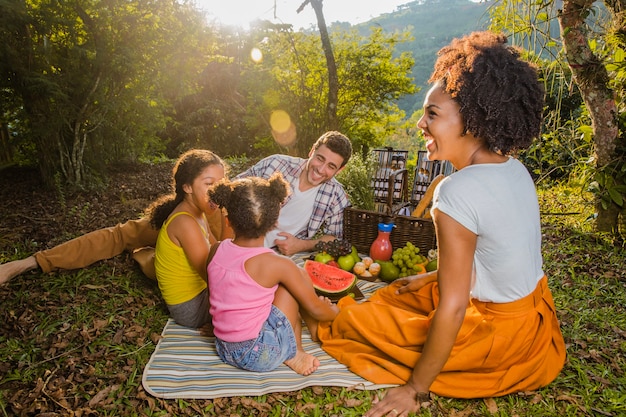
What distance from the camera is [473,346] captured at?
2.08 metres

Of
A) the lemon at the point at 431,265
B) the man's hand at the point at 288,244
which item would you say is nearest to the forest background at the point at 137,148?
the lemon at the point at 431,265

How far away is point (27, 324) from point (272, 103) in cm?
1027

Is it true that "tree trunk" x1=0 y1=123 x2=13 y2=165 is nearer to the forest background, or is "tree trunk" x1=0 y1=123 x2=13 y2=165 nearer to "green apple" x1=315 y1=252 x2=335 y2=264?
the forest background

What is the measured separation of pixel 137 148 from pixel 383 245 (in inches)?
284

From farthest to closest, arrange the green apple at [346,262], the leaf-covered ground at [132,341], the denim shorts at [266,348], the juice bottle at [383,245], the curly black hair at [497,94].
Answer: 1. the juice bottle at [383,245]
2. the green apple at [346,262]
3. the denim shorts at [266,348]
4. the leaf-covered ground at [132,341]
5. the curly black hair at [497,94]

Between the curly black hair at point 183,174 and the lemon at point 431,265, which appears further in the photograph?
the lemon at point 431,265

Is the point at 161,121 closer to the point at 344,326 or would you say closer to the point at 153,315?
the point at 153,315

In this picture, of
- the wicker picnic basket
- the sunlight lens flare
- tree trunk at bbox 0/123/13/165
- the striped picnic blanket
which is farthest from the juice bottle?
the sunlight lens flare

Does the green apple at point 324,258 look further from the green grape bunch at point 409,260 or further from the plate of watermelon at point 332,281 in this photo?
the green grape bunch at point 409,260

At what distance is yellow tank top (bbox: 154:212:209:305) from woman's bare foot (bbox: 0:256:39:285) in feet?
4.97

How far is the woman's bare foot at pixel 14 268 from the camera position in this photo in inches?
132

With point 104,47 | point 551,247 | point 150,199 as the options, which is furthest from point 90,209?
point 551,247

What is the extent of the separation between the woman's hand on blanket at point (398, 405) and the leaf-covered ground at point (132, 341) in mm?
159

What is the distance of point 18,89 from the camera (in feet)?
17.9
